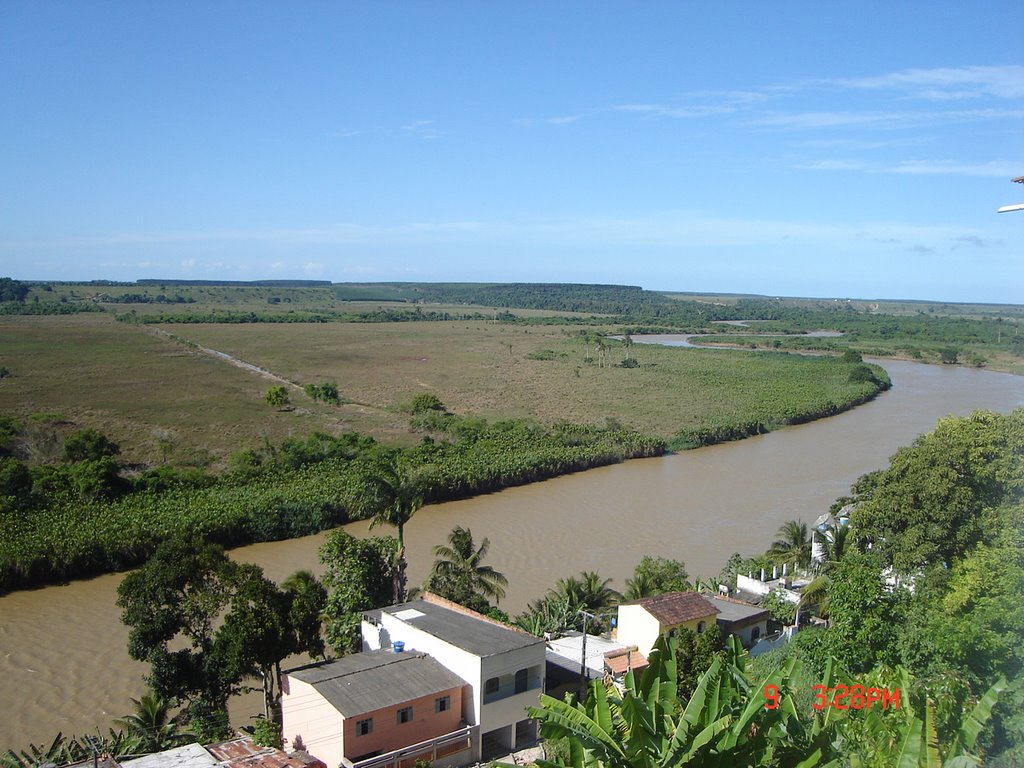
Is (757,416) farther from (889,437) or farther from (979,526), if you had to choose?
(979,526)

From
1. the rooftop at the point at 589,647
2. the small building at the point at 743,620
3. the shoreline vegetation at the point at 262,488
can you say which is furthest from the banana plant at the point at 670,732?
the shoreline vegetation at the point at 262,488

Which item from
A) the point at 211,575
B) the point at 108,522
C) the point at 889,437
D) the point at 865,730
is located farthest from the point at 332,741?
the point at 889,437

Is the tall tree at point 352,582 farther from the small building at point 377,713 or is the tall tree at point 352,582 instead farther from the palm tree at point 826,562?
the palm tree at point 826,562

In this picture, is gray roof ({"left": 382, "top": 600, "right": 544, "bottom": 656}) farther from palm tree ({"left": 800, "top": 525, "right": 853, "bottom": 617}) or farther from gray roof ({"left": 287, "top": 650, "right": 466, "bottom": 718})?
palm tree ({"left": 800, "top": 525, "right": 853, "bottom": 617})

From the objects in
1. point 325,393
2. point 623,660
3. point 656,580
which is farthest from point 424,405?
point 623,660
